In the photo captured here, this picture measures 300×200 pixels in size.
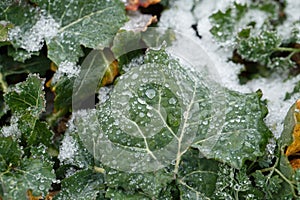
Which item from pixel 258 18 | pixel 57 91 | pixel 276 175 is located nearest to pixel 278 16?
pixel 258 18

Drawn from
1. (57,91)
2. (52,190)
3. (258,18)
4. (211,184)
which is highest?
(258,18)

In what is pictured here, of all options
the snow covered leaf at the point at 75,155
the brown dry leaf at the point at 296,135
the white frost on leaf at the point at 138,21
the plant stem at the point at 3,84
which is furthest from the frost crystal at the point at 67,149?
the brown dry leaf at the point at 296,135

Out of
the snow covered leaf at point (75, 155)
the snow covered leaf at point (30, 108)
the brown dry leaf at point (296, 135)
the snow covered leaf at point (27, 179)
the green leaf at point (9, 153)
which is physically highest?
the brown dry leaf at point (296, 135)

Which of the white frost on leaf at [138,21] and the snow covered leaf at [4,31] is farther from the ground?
→ the white frost on leaf at [138,21]

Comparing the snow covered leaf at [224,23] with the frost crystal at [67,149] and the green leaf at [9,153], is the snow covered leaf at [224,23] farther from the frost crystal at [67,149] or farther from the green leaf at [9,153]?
the green leaf at [9,153]

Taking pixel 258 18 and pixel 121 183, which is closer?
pixel 121 183

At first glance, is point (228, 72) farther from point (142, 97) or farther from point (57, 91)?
point (57, 91)
